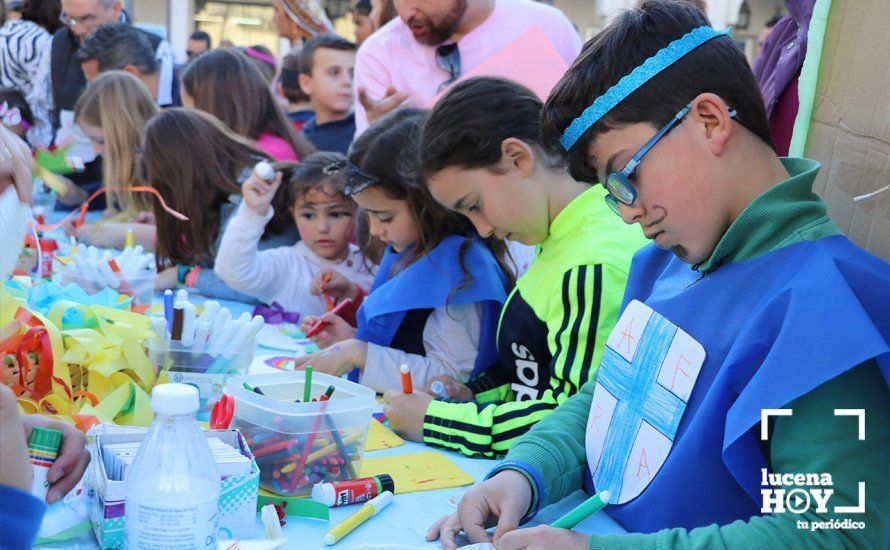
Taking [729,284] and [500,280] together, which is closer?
[729,284]

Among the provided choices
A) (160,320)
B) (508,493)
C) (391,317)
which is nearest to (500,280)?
(391,317)

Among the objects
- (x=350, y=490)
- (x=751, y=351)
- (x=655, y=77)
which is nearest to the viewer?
(x=751, y=351)

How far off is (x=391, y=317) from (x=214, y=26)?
54.4 ft

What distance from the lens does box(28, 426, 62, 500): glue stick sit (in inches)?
41.9

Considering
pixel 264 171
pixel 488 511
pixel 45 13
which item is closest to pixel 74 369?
pixel 488 511

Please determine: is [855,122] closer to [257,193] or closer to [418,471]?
[418,471]

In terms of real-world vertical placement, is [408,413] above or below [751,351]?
below

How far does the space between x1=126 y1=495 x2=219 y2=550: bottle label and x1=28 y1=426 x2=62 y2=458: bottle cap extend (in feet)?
0.62

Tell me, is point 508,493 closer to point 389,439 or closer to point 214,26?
point 389,439

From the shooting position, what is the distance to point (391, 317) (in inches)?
80.7

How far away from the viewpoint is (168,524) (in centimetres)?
94

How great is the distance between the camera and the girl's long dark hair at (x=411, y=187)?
2.10 metres

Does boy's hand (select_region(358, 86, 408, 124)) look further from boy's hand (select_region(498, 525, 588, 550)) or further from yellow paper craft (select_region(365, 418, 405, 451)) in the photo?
boy's hand (select_region(498, 525, 588, 550))

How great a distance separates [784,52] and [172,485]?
1686 mm
